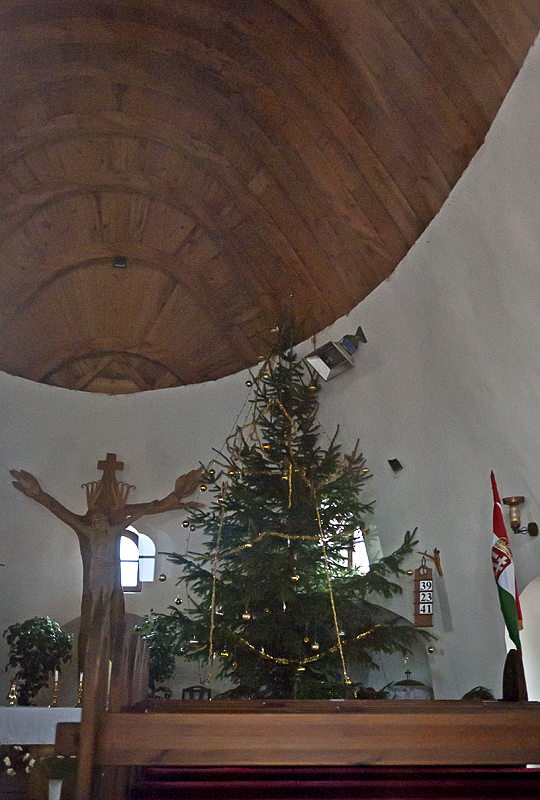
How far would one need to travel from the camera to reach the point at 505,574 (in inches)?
194

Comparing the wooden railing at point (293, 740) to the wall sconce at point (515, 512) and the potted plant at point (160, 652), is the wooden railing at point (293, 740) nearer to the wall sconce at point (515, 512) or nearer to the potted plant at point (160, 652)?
the wall sconce at point (515, 512)

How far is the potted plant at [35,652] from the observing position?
7.07 metres

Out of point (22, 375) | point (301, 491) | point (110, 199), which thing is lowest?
point (301, 491)

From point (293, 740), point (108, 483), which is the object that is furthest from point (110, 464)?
point (293, 740)

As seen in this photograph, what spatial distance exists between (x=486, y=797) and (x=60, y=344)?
7.57m

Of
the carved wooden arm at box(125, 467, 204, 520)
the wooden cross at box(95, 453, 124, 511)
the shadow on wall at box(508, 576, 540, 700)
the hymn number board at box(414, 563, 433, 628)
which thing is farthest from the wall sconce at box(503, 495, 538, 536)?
the wooden cross at box(95, 453, 124, 511)

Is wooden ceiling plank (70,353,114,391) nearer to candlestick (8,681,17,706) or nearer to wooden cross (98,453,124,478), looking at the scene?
wooden cross (98,453,124,478)

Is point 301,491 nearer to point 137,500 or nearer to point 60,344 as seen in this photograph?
point 137,500

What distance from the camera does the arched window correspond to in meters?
8.54

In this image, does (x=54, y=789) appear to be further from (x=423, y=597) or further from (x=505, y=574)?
(x=423, y=597)

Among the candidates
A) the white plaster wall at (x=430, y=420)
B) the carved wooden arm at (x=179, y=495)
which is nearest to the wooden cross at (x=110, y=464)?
the white plaster wall at (x=430, y=420)

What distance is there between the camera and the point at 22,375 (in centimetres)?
907

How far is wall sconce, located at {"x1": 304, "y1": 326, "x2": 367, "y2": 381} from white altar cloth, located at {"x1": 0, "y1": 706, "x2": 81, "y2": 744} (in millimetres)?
3676

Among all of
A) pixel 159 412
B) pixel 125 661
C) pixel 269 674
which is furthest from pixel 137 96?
pixel 125 661
